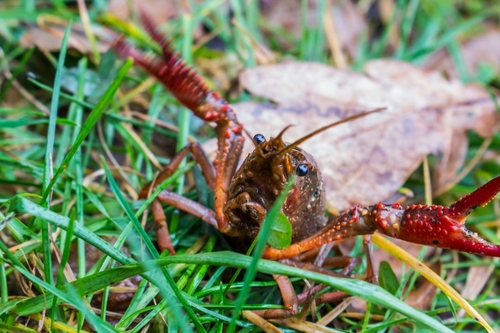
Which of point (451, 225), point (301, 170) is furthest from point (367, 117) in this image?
point (451, 225)

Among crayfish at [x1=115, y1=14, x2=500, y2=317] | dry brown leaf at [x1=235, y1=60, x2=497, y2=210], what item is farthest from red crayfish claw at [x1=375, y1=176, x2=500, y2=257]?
dry brown leaf at [x1=235, y1=60, x2=497, y2=210]

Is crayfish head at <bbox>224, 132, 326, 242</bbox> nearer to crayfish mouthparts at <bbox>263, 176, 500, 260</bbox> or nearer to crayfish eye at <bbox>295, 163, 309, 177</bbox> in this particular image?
crayfish eye at <bbox>295, 163, 309, 177</bbox>

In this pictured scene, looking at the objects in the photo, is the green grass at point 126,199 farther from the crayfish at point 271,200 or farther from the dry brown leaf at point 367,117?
the dry brown leaf at point 367,117

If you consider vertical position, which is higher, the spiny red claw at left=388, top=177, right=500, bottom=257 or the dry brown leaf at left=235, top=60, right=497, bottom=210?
the dry brown leaf at left=235, top=60, right=497, bottom=210

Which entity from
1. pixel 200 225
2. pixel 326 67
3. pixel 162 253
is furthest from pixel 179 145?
pixel 326 67

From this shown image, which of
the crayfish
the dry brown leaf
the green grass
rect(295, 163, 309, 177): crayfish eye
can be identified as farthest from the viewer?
the dry brown leaf

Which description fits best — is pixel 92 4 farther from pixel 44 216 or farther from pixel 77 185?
pixel 44 216

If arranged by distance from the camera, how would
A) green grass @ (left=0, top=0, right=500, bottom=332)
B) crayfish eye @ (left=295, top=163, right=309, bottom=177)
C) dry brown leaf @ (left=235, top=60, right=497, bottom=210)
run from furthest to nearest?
dry brown leaf @ (left=235, top=60, right=497, bottom=210) < crayfish eye @ (left=295, top=163, right=309, bottom=177) < green grass @ (left=0, top=0, right=500, bottom=332)
